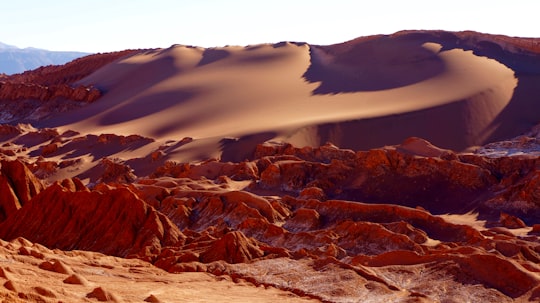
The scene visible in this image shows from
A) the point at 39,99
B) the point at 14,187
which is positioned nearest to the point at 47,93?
the point at 39,99

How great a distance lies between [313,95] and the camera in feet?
213

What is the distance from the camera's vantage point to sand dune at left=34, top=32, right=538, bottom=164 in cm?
5000

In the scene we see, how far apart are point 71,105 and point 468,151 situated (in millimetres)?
43369

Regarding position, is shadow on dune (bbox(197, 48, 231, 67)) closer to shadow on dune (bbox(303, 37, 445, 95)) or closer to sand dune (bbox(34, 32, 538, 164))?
sand dune (bbox(34, 32, 538, 164))

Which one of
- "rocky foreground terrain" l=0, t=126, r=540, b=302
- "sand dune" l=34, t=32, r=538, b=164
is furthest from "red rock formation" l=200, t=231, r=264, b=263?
"sand dune" l=34, t=32, r=538, b=164

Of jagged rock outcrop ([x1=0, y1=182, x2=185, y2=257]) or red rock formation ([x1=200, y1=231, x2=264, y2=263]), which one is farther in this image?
jagged rock outcrop ([x1=0, y1=182, x2=185, y2=257])

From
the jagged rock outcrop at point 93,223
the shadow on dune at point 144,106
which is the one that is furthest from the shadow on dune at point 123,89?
the jagged rock outcrop at point 93,223

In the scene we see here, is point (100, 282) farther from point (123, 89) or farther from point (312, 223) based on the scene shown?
point (123, 89)

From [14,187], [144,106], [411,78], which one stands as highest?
[411,78]

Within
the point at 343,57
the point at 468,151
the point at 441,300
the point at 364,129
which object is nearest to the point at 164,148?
the point at 364,129

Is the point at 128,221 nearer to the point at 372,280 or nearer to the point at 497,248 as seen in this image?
the point at 372,280

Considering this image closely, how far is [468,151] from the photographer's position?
155 ft

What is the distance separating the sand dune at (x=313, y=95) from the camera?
50.0 m

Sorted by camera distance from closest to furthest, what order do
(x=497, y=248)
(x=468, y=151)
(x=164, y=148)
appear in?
(x=497, y=248), (x=468, y=151), (x=164, y=148)
